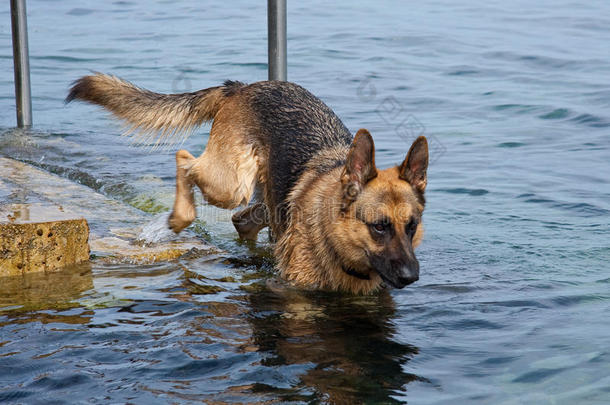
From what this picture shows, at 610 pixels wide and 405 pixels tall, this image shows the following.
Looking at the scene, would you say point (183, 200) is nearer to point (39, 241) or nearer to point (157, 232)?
point (157, 232)

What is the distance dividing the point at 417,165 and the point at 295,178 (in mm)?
1001

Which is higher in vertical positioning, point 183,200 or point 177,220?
point 183,200

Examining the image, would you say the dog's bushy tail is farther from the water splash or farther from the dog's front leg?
the water splash

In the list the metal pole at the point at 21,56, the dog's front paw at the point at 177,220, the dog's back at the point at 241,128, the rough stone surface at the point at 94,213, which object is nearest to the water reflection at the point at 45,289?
the rough stone surface at the point at 94,213

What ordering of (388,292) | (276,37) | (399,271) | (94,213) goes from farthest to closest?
(276,37) → (94,213) → (388,292) → (399,271)

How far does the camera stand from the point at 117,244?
5766 millimetres

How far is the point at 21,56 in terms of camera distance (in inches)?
353

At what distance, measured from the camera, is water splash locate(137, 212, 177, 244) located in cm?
592

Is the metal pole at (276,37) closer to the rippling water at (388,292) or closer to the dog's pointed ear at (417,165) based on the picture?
the rippling water at (388,292)

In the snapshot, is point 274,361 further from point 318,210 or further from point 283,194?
point 283,194

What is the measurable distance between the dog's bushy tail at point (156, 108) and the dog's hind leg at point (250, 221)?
2.64 ft

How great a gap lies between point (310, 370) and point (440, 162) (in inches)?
227

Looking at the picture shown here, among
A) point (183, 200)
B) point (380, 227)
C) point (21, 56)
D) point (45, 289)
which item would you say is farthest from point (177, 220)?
point (21, 56)

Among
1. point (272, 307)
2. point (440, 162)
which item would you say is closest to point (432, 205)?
point (440, 162)
